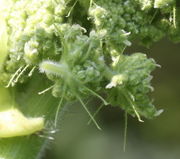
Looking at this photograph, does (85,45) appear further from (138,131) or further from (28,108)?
(138,131)

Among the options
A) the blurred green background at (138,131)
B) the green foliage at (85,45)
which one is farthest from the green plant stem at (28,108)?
the blurred green background at (138,131)

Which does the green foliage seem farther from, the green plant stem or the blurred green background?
the blurred green background

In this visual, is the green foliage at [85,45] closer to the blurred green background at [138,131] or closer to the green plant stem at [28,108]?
the green plant stem at [28,108]

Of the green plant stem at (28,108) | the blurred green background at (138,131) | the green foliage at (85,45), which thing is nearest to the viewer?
the green foliage at (85,45)

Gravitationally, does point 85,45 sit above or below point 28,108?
above

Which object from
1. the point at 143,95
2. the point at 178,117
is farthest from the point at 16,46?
the point at 178,117

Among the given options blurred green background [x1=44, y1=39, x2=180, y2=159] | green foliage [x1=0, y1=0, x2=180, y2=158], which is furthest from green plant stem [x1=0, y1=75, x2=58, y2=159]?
blurred green background [x1=44, y1=39, x2=180, y2=159]

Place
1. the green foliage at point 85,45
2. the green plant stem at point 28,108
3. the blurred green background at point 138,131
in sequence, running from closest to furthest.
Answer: the green foliage at point 85,45
the green plant stem at point 28,108
the blurred green background at point 138,131

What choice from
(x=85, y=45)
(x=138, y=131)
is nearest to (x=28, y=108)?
(x=85, y=45)
